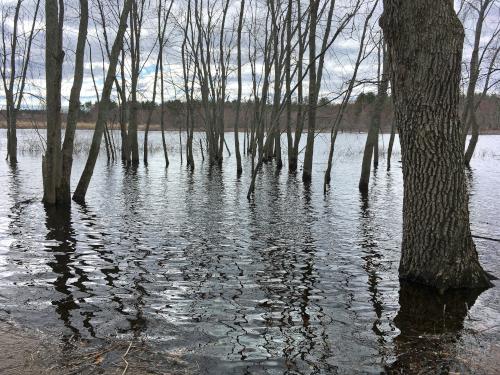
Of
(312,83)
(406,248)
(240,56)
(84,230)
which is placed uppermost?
(240,56)

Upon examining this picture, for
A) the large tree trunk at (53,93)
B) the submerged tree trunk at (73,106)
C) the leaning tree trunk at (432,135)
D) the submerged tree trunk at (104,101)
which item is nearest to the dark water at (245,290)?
the leaning tree trunk at (432,135)

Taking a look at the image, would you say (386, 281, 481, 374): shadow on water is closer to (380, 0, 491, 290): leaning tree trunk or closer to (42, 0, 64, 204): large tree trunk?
(380, 0, 491, 290): leaning tree trunk

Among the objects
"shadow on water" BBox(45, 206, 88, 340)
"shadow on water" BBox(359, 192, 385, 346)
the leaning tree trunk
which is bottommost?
"shadow on water" BBox(45, 206, 88, 340)

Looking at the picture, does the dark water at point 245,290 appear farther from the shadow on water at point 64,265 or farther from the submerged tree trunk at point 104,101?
the submerged tree trunk at point 104,101

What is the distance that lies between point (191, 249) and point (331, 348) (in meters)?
4.07

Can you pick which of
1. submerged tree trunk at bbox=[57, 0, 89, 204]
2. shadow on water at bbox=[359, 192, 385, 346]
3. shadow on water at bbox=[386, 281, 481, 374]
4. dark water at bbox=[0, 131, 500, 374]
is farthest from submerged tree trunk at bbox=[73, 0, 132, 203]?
shadow on water at bbox=[386, 281, 481, 374]

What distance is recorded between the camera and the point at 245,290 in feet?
18.1

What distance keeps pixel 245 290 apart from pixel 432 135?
115 inches

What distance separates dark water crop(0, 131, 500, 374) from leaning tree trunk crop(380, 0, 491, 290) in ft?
1.56

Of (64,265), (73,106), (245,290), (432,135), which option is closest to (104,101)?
(73,106)

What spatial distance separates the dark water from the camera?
385 centimetres

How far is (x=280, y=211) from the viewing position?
1187cm

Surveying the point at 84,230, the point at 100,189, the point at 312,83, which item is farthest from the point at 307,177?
the point at 84,230

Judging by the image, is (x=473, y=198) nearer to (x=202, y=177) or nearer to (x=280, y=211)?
(x=280, y=211)
